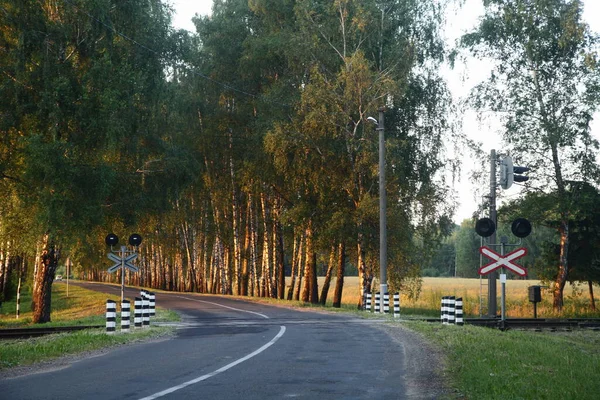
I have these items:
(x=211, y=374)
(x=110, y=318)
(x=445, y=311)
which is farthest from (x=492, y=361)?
(x=445, y=311)

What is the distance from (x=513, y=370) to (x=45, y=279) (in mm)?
24978

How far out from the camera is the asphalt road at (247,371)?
9.44 meters

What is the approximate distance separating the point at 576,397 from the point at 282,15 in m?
37.7

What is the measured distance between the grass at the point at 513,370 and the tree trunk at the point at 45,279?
19.5 metres

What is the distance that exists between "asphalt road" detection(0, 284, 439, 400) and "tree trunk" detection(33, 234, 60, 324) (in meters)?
14.4

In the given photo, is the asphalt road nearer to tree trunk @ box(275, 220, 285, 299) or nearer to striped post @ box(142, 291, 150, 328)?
striped post @ box(142, 291, 150, 328)

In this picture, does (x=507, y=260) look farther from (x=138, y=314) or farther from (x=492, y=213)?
(x=138, y=314)

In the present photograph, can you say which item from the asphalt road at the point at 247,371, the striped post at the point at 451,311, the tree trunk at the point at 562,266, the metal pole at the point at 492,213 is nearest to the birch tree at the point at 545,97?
the tree trunk at the point at 562,266

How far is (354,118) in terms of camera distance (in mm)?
39125

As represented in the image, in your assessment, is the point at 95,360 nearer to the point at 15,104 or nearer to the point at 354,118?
the point at 15,104

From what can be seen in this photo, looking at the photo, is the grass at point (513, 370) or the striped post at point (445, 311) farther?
the striped post at point (445, 311)

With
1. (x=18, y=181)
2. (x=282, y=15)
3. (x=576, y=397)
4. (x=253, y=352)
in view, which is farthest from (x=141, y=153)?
(x=576, y=397)

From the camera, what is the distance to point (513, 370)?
37.3 feet

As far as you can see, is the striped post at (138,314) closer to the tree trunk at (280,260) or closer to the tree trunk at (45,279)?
the tree trunk at (45,279)
